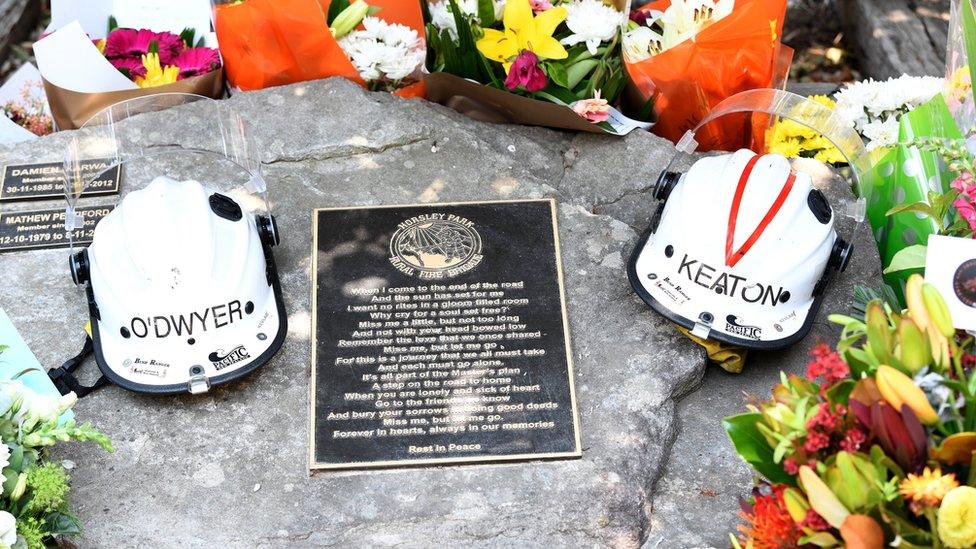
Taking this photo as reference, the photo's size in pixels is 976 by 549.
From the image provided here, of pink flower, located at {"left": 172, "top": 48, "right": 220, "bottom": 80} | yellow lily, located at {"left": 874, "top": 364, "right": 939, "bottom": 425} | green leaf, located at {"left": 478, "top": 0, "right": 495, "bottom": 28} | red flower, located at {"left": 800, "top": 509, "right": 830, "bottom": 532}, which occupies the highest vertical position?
yellow lily, located at {"left": 874, "top": 364, "right": 939, "bottom": 425}

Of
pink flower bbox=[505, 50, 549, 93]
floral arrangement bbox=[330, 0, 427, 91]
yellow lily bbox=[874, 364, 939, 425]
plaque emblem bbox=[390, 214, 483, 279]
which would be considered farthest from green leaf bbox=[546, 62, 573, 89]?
yellow lily bbox=[874, 364, 939, 425]

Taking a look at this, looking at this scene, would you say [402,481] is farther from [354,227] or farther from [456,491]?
[354,227]

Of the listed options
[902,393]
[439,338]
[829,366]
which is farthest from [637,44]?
[902,393]

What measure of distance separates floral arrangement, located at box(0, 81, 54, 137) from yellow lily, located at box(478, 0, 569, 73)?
194 centimetres

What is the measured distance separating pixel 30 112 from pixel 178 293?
2.06m

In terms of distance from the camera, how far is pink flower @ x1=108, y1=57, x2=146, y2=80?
3998 mm

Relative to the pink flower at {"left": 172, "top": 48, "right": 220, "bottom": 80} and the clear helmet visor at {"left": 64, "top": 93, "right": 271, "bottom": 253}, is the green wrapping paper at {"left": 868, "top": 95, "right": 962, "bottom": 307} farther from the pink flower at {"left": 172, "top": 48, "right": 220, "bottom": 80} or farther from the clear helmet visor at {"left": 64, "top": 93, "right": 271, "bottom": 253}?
the pink flower at {"left": 172, "top": 48, "right": 220, "bottom": 80}

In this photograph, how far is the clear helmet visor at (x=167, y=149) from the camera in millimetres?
3396

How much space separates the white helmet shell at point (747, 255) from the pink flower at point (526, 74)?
0.88 metres

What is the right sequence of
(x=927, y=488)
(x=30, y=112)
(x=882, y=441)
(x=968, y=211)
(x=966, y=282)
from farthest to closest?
(x=30, y=112)
(x=968, y=211)
(x=966, y=282)
(x=882, y=441)
(x=927, y=488)

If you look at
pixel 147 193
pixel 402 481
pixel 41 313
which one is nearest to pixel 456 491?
pixel 402 481

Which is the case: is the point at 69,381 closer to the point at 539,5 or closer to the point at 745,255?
the point at 745,255

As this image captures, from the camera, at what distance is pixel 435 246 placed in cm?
323

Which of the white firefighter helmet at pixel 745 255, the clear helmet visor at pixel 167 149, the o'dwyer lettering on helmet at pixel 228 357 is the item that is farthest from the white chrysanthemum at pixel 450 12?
the o'dwyer lettering on helmet at pixel 228 357
